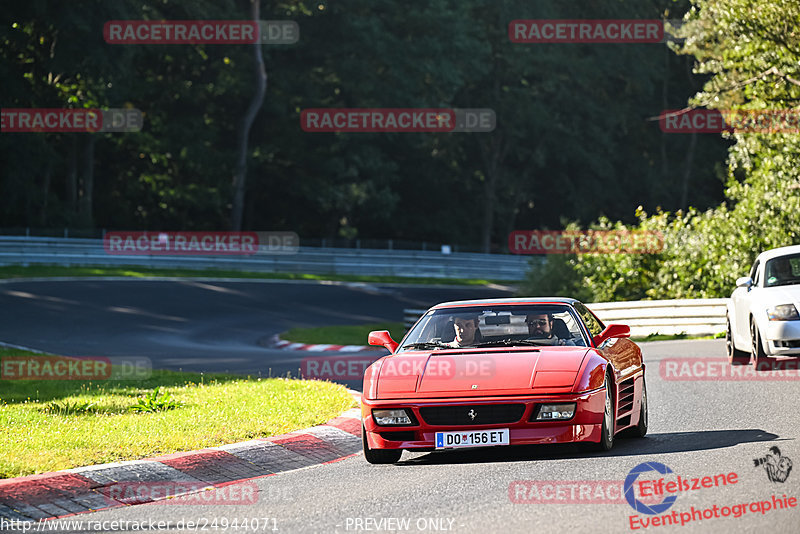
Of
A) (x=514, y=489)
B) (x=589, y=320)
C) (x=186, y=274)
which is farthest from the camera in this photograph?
(x=186, y=274)

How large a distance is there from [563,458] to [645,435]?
166 centimetres

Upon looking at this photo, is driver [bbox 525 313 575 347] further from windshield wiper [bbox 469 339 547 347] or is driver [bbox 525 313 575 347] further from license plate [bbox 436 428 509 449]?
license plate [bbox 436 428 509 449]

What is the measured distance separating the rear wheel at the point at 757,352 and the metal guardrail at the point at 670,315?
8.09m

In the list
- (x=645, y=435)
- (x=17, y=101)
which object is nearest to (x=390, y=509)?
(x=645, y=435)

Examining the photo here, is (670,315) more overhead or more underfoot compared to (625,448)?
more overhead

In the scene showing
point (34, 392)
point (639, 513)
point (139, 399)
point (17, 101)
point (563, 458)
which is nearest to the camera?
point (639, 513)

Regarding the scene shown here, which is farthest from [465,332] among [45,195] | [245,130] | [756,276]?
[245,130]

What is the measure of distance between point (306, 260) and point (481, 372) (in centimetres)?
4313

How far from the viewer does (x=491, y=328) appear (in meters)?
9.95

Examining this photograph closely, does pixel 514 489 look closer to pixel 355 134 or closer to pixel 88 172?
pixel 88 172

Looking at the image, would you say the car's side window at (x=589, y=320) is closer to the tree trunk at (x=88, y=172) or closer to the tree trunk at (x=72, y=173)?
the tree trunk at (x=88, y=172)

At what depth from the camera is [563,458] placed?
8812 mm

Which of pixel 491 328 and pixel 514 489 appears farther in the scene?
pixel 491 328

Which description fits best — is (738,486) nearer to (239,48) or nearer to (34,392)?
(34,392)
